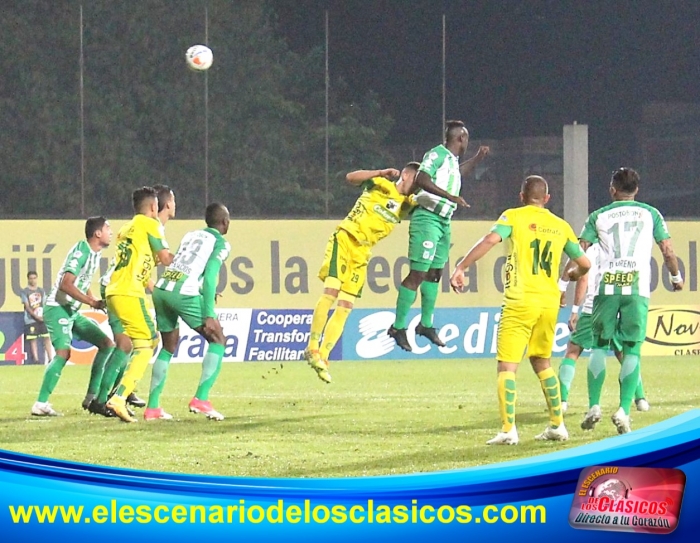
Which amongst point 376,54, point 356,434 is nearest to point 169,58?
point 376,54

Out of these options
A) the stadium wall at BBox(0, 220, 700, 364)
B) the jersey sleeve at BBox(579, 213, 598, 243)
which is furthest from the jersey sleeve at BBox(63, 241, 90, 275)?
the stadium wall at BBox(0, 220, 700, 364)

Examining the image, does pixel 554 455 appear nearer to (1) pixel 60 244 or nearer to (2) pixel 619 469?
(2) pixel 619 469

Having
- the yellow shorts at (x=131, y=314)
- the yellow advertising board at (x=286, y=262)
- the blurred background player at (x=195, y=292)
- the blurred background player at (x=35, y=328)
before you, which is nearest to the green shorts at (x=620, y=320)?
the blurred background player at (x=195, y=292)

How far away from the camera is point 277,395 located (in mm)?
13031

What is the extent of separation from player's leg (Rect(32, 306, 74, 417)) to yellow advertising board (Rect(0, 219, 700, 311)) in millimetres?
10015

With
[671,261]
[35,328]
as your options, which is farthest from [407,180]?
[35,328]

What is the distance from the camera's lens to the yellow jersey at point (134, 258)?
9.66 metres

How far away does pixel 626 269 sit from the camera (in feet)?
27.5

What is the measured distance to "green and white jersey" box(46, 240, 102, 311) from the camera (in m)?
10.2

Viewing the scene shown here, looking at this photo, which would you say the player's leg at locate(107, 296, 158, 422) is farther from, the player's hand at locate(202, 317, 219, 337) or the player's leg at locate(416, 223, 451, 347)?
the player's leg at locate(416, 223, 451, 347)

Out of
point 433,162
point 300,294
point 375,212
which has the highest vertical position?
point 433,162

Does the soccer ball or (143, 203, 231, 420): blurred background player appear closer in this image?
(143, 203, 231, 420): blurred background player

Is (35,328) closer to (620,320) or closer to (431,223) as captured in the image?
(431,223)

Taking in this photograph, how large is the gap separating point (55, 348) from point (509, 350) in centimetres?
431
